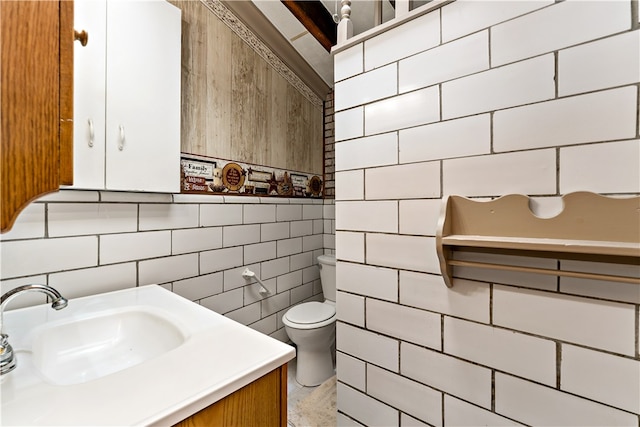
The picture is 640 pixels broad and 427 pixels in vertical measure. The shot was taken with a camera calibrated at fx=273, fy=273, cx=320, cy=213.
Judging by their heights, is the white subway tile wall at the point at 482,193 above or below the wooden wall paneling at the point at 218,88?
below

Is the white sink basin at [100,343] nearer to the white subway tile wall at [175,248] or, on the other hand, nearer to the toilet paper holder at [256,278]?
the white subway tile wall at [175,248]

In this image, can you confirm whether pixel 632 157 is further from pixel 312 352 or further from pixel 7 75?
pixel 312 352

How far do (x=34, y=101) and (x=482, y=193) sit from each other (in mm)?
1032

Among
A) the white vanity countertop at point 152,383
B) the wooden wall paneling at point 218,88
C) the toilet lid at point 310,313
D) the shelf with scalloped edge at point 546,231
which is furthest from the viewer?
the toilet lid at point 310,313

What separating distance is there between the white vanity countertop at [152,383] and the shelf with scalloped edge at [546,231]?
0.61 m

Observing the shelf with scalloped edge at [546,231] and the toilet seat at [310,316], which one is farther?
the toilet seat at [310,316]

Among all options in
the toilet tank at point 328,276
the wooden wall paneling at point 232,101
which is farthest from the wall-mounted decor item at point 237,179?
the toilet tank at point 328,276

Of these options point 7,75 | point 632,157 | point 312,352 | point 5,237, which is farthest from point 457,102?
point 312,352

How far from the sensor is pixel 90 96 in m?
1.00

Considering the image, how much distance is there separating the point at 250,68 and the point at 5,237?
1.47 m

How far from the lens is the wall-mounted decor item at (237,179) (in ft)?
4.74

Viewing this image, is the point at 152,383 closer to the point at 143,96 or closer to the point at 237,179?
the point at 143,96

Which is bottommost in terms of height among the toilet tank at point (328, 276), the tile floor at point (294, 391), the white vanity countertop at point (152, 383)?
the tile floor at point (294, 391)

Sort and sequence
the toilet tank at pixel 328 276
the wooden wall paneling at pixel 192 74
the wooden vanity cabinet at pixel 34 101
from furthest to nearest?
the toilet tank at pixel 328 276 → the wooden wall paneling at pixel 192 74 → the wooden vanity cabinet at pixel 34 101
